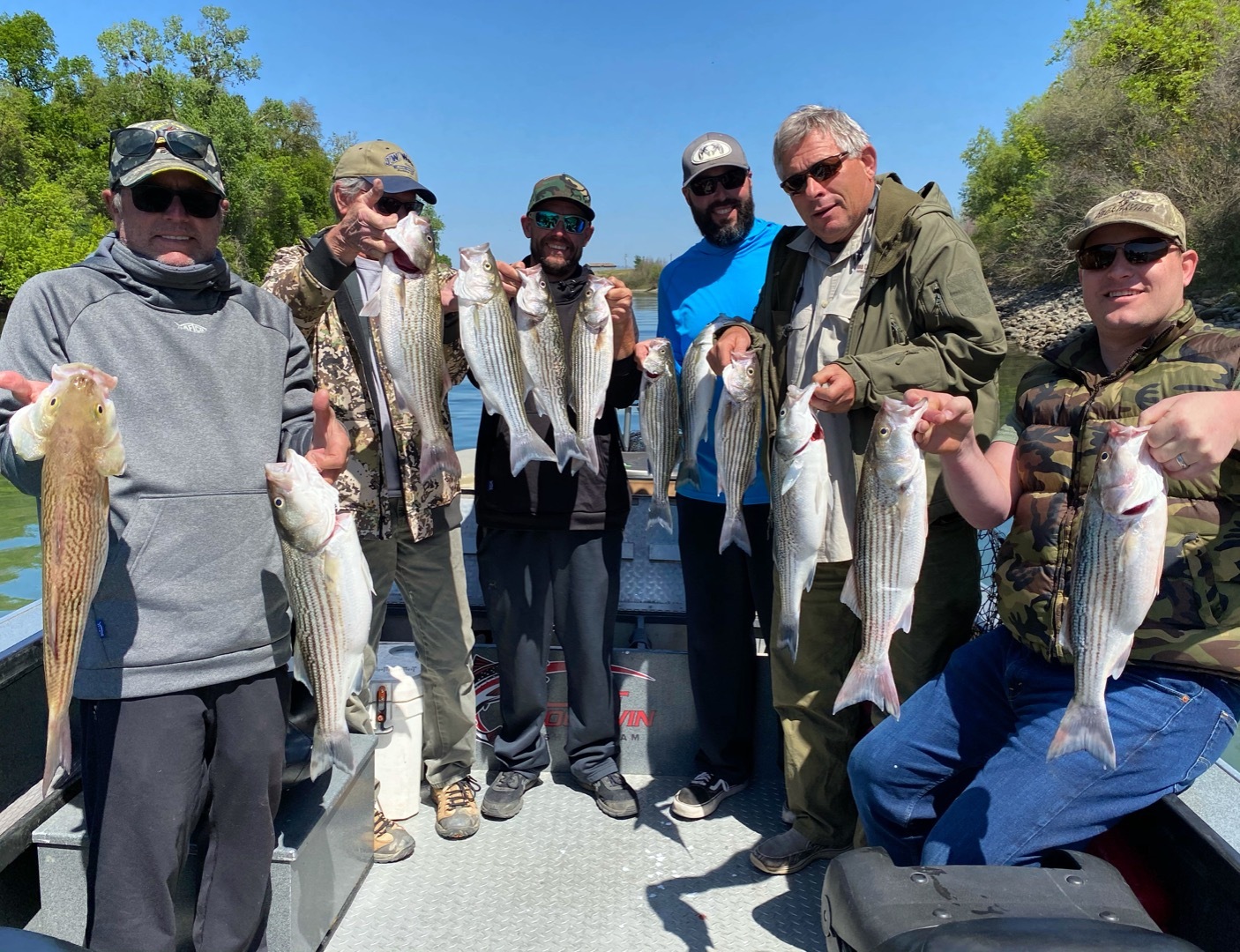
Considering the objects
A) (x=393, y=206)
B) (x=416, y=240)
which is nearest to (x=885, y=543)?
(x=416, y=240)

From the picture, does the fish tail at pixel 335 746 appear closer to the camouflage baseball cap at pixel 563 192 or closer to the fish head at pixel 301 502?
the fish head at pixel 301 502

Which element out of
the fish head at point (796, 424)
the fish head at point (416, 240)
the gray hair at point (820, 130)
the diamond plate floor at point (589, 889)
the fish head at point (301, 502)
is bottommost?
the diamond plate floor at point (589, 889)

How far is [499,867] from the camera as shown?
142 inches

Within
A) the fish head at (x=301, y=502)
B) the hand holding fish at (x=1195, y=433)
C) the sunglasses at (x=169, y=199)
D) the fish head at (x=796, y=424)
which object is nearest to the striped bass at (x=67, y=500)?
the fish head at (x=301, y=502)

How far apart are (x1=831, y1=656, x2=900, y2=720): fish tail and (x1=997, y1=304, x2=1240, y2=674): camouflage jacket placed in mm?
418

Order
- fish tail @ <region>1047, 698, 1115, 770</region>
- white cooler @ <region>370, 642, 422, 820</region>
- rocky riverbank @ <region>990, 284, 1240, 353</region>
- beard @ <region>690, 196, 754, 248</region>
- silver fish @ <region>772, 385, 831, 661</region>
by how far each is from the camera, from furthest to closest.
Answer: rocky riverbank @ <region>990, 284, 1240, 353</region>, beard @ <region>690, 196, 754, 248</region>, white cooler @ <region>370, 642, 422, 820</region>, silver fish @ <region>772, 385, 831, 661</region>, fish tail @ <region>1047, 698, 1115, 770</region>

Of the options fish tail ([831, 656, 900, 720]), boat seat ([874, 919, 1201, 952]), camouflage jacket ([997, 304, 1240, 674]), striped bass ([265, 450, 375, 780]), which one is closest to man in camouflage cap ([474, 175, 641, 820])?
striped bass ([265, 450, 375, 780])

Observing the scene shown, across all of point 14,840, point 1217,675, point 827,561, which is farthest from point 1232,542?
point 14,840

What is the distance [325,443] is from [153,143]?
101 cm

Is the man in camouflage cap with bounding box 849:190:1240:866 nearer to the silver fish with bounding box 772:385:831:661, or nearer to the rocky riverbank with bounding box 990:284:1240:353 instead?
the silver fish with bounding box 772:385:831:661

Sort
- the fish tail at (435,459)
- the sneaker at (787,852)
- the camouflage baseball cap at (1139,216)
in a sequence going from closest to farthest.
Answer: the camouflage baseball cap at (1139,216), the fish tail at (435,459), the sneaker at (787,852)

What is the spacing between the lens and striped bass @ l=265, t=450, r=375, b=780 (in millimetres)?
2389

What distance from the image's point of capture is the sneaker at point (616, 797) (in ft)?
12.9

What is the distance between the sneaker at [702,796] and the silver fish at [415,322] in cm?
214
